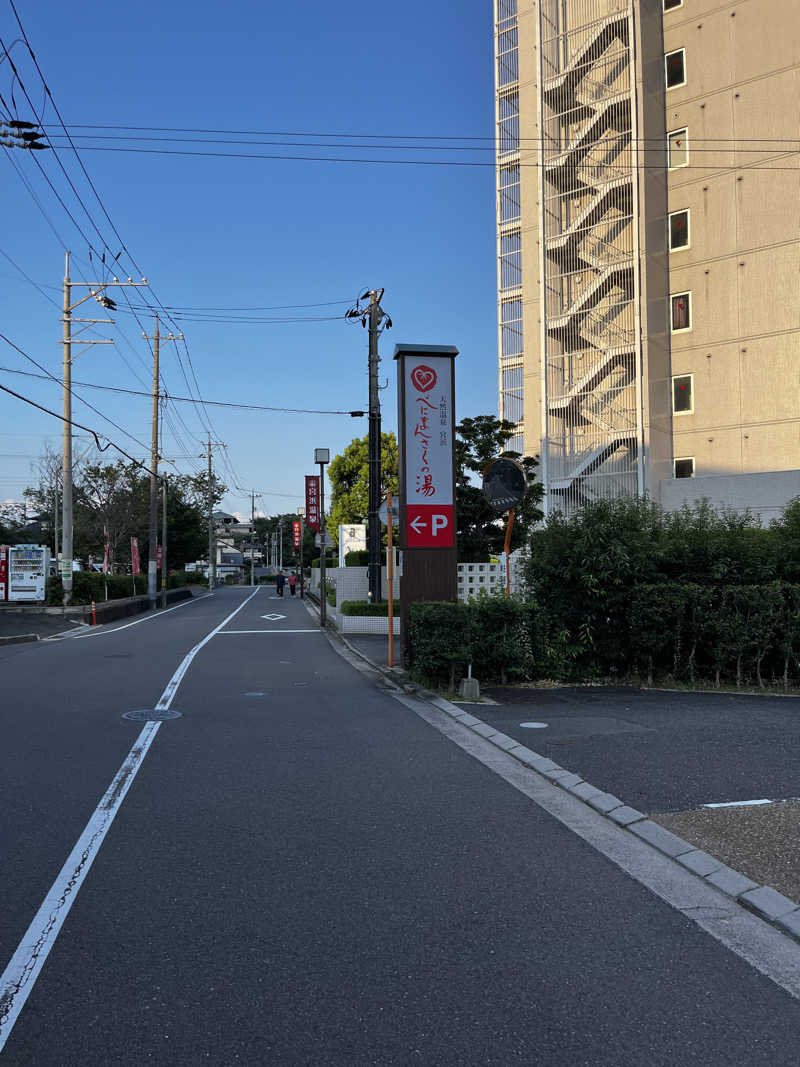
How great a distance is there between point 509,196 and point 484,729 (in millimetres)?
34420

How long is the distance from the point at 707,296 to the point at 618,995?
3266cm

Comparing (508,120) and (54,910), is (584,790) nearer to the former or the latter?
(54,910)

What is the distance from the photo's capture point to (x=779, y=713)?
971cm

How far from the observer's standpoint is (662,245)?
33.1 meters

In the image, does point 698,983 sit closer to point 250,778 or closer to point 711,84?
point 250,778

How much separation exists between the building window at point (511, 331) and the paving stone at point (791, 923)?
119ft

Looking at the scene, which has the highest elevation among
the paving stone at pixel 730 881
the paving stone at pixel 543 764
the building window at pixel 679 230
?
the building window at pixel 679 230

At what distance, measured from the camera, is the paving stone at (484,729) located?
8.70m

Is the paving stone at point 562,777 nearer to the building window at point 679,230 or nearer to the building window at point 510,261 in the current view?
the building window at point 679,230

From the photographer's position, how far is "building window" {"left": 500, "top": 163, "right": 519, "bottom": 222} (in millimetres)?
37959

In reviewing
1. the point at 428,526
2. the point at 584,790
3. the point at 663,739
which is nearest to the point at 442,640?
the point at 428,526

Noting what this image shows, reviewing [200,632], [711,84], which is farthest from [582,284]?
[200,632]

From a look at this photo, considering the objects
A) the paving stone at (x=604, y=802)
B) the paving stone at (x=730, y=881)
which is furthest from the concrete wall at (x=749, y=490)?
the paving stone at (x=730, y=881)

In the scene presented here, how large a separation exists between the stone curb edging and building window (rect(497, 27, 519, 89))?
38.2 m
